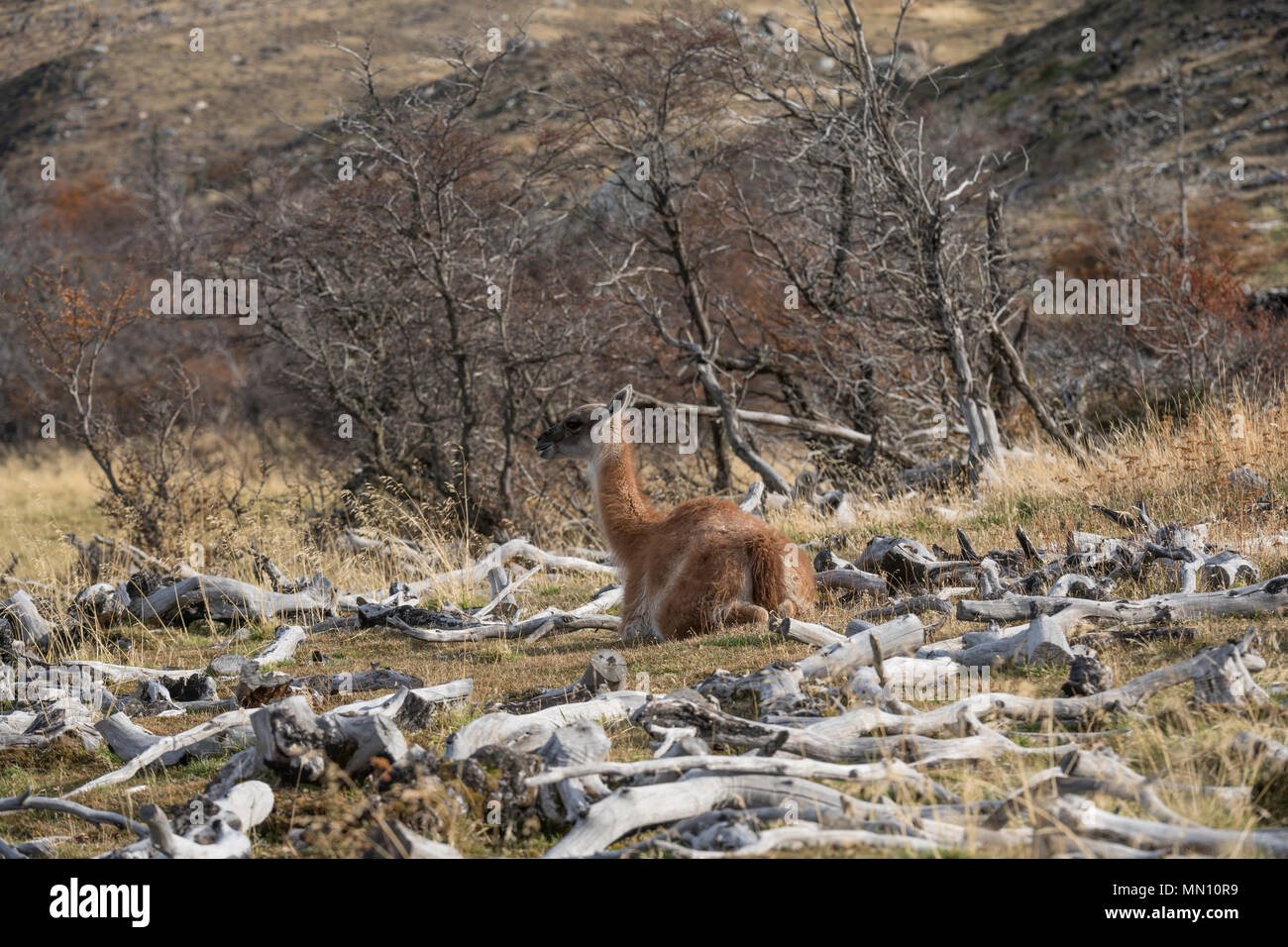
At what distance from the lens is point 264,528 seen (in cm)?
1558

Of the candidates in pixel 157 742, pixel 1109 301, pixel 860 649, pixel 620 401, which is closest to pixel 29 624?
pixel 157 742

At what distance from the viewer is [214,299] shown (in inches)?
814

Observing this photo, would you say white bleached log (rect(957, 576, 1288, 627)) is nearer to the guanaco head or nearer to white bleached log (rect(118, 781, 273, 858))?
the guanaco head

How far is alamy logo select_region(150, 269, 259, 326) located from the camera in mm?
16578

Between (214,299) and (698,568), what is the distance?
15.1m

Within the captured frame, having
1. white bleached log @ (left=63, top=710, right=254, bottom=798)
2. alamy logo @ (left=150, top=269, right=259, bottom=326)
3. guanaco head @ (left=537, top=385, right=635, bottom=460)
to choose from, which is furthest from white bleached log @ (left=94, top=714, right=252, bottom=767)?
alamy logo @ (left=150, top=269, right=259, bottom=326)

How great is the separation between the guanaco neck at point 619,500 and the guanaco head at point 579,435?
0.16m

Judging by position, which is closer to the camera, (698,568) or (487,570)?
(698,568)

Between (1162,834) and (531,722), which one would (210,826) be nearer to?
(531,722)

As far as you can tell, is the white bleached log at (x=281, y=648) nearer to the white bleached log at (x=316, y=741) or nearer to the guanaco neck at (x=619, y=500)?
the guanaco neck at (x=619, y=500)
